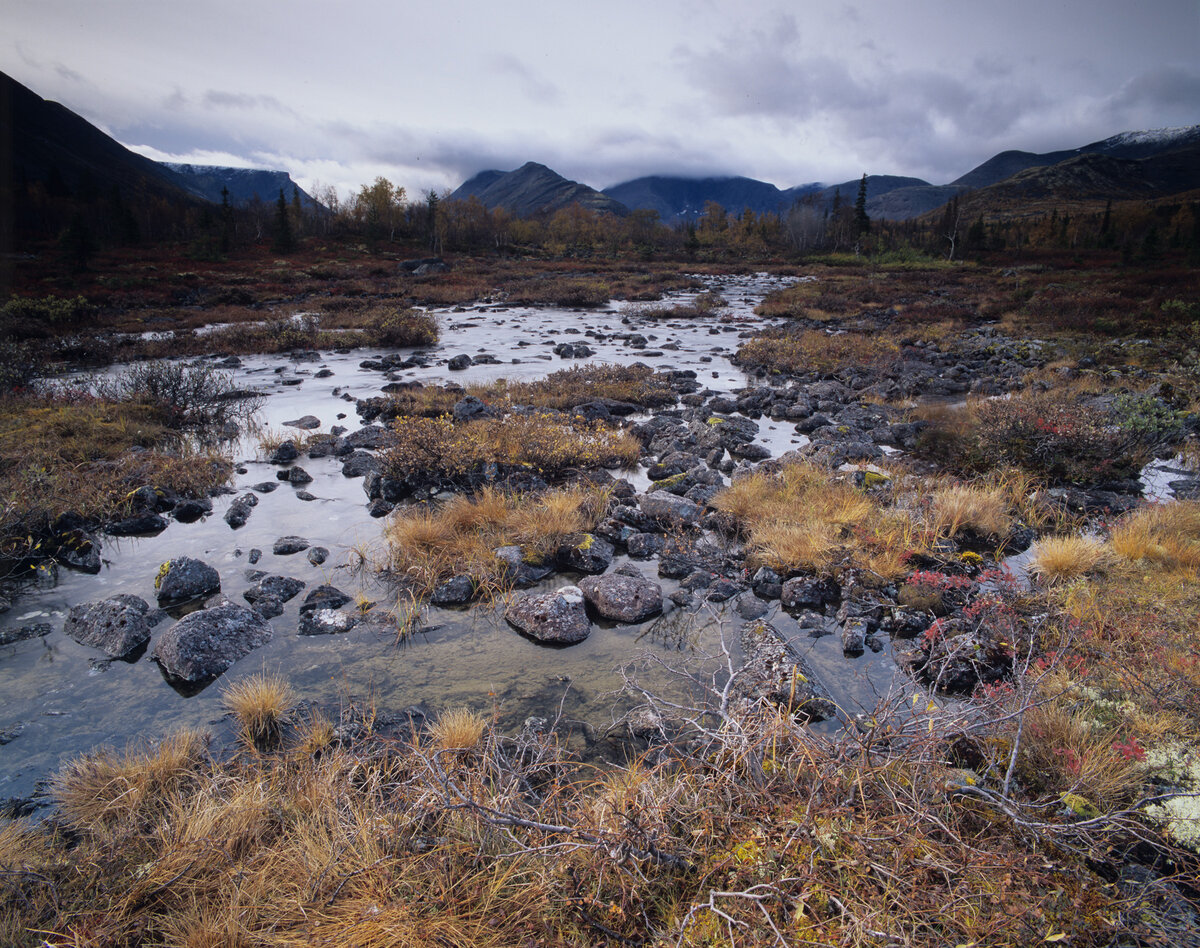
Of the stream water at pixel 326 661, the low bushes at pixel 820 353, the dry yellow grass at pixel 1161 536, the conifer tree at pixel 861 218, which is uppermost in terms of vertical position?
the conifer tree at pixel 861 218

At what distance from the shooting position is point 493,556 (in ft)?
20.5

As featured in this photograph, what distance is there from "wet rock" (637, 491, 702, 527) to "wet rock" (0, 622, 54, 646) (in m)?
6.16

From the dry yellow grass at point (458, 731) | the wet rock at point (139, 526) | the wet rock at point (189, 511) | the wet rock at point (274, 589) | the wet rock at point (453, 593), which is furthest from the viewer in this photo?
the wet rock at point (189, 511)

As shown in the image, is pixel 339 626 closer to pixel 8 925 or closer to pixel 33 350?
pixel 8 925

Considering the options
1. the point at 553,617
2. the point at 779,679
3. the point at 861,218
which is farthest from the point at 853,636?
the point at 861,218

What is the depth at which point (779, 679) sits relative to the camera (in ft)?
13.7

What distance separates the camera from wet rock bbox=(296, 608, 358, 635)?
518cm

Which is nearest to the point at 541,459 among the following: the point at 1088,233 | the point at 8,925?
the point at 8,925

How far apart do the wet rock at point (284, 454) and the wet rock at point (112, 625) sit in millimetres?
4621

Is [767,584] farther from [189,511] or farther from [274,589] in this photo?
[189,511]

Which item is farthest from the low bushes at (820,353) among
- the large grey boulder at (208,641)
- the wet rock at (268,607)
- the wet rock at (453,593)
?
the large grey boulder at (208,641)

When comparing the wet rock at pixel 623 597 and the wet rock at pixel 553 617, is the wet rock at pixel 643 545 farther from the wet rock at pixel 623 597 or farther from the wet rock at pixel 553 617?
the wet rock at pixel 553 617

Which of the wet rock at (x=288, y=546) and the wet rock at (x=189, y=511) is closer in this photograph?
the wet rock at (x=288, y=546)

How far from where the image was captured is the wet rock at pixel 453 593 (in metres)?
5.71
